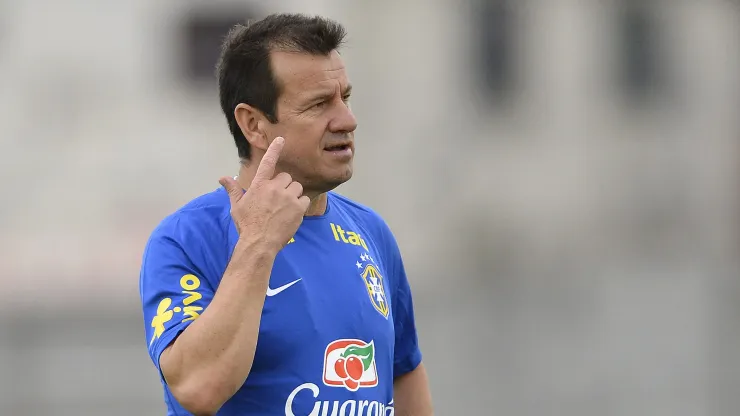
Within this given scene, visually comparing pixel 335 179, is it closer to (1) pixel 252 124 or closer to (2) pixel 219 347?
(1) pixel 252 124

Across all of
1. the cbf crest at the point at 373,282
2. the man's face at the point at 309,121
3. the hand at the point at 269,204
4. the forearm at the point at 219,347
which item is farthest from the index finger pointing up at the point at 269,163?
the cbf crest at the point at 373,282

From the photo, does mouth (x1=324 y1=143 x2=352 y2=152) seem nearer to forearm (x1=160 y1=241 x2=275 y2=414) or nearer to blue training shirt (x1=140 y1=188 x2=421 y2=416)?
blue training shirt (x1=140 y1=188 x2=421 y2=416)

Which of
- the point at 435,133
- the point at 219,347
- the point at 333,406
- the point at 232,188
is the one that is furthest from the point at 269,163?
the point at 435,133

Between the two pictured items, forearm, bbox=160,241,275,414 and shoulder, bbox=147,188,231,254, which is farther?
shoulder, bbox=147,188,231,254

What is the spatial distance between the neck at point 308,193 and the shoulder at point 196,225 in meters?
0.14

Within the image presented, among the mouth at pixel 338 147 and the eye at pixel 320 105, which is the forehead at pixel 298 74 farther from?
the mouth at pixel 338 147

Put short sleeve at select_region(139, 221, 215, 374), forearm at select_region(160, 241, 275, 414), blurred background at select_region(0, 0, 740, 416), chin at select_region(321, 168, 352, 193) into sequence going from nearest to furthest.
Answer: forearm at select_region(160, 241, 275, 414) < short sleeve at select_region(139, 221, 215, 374) < chin at select_region(321, 168, 352, 193) < blurred background at select_region(0, 0, 740, 416)

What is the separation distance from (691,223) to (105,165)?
9.49m

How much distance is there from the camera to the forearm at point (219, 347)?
328 centimetres

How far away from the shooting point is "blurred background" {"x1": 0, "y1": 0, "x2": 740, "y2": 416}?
19.5 meters

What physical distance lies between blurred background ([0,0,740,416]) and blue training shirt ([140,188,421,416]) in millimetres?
12632

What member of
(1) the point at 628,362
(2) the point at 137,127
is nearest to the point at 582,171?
(2) the point at 137,127

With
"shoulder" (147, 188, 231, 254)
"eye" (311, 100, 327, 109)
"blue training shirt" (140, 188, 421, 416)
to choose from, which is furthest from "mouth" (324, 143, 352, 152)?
"shoulder" (147, 188, 231, 254)

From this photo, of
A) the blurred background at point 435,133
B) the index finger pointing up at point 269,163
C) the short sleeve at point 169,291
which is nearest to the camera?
the short sleeve at point 169,291
